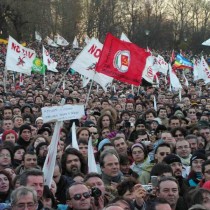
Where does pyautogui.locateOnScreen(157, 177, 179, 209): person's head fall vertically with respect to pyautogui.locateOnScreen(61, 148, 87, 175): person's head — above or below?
below

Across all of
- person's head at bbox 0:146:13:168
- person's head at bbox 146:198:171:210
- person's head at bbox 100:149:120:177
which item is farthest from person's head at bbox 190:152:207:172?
person's head at bbox 0:146:13:168

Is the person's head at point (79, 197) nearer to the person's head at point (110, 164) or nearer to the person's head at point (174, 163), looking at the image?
the person's head at point (110, 164)

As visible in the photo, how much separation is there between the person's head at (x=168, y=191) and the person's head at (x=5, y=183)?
1562mm

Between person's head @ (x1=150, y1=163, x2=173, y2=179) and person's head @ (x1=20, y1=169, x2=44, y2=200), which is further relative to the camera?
person's head @ (x1=150, y1=163, x2=173, y2=179)

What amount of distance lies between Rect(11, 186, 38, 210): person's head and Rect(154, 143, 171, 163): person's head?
9.65 feet

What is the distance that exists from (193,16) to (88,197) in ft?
260

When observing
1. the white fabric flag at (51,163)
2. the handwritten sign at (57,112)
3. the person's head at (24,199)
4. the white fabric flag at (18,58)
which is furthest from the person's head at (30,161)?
the white fabric flag at (18,58)

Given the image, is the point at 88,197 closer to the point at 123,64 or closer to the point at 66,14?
the point at 123,64

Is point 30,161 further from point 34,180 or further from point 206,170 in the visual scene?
point 206,170

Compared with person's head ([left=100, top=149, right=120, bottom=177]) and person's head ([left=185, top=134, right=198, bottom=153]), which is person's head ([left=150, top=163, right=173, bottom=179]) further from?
person's head ([left=185, top=134, right=198, bottom=153])

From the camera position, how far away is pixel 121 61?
470 inches

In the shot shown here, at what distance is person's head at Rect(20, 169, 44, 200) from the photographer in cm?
575

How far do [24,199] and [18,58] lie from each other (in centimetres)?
1401

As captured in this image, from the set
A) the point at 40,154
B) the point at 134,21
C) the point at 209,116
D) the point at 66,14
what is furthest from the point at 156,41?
the point at 40,154
